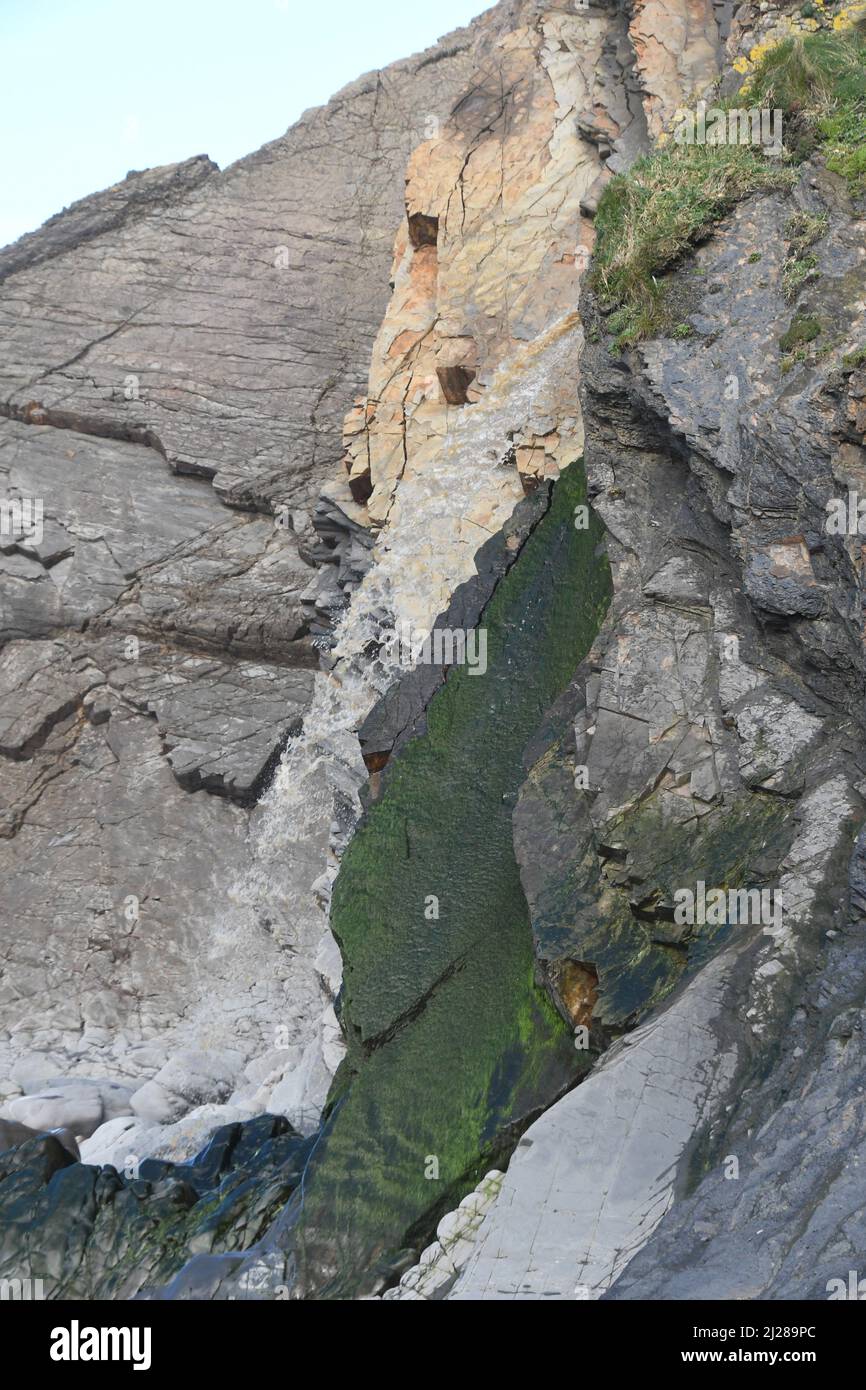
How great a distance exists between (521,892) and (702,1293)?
4.35 metres

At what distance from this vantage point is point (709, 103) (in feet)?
36.8

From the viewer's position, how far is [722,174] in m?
9.94

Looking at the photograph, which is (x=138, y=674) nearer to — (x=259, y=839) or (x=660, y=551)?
(x=259, y=839)

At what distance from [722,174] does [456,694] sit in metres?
4.88

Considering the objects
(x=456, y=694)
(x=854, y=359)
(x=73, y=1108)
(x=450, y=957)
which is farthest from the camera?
(x=73, y=1108)

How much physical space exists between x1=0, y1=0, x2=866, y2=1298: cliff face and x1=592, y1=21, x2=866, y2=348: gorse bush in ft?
0.18

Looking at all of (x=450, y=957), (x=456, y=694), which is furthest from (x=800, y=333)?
(x=450, y=957)

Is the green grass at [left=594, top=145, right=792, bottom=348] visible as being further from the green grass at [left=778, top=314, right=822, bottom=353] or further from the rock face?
the rock face

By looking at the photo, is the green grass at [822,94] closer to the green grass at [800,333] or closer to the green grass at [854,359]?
the green grass at [800,333]

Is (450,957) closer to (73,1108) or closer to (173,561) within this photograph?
(73,1108)

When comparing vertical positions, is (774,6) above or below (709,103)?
above

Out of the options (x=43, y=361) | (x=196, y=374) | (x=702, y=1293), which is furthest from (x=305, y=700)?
(x=702, y=1293)

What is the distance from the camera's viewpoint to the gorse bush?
9.73 metres

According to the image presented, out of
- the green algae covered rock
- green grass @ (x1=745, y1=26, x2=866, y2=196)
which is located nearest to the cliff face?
the green algae covered rock
